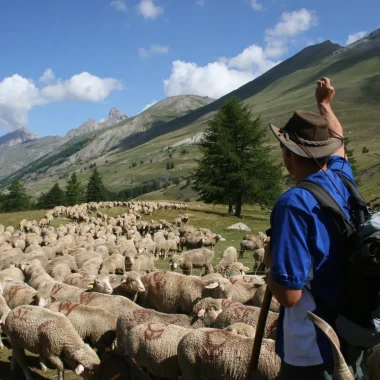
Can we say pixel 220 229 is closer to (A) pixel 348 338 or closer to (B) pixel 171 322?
(B) pixel 171 322

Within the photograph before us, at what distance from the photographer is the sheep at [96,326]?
8.15 m

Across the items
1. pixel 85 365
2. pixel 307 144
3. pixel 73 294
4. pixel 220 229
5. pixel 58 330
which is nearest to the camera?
pixel 307 144

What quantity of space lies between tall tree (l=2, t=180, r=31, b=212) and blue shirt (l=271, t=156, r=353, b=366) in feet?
241

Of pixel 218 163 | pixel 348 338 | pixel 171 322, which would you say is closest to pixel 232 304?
pixel 171 322

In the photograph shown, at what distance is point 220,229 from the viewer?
3155 cm

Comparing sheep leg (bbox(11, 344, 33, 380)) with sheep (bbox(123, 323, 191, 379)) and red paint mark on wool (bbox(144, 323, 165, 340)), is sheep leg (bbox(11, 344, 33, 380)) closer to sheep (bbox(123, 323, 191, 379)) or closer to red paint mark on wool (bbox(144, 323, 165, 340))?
sheep (bbox(123, 323, 191, 379))

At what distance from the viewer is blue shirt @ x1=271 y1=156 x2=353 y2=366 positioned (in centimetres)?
265

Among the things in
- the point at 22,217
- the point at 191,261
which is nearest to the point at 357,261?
the point at 191,261

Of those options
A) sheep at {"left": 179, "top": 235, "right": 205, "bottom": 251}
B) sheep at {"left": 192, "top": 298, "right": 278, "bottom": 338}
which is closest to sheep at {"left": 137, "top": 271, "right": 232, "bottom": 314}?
sheep at {"left": 192, "top": 298, "right": 278, "bottom": 338}

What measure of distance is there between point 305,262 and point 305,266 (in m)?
0.03

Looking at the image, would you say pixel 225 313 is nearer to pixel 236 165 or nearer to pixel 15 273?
pixel 15 273

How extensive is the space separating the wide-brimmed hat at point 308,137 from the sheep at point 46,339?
514 centimetres

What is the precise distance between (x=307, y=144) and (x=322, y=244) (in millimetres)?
743

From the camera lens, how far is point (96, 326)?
26.8 ft
